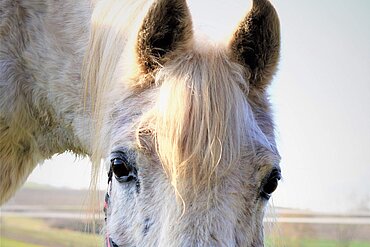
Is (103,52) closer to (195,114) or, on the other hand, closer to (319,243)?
(195,114)

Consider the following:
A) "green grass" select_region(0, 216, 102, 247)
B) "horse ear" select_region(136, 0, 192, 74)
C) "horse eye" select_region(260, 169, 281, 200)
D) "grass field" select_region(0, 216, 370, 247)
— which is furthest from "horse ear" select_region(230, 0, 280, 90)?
"green grass" select_region(0, 216, 102, 247)

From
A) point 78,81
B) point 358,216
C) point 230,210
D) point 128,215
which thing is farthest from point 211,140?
point 358,216

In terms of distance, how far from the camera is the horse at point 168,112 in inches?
91.6

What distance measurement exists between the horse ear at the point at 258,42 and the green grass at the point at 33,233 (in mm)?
5949

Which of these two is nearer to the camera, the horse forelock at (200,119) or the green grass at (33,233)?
the horse forelock at (200,119)

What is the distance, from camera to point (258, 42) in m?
2.74

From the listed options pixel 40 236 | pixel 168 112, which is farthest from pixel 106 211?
pixel 40 236

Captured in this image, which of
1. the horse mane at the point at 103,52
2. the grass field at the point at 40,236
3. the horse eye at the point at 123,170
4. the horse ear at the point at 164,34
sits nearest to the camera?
the horse eye at the point at 123,170

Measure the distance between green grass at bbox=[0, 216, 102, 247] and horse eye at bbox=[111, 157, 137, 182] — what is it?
19.3ft

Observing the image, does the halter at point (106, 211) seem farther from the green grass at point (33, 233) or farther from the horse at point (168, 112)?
the green grass at point (33, 233)

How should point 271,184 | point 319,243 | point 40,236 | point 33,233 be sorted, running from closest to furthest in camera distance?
point 271,184 < point 319,243 < point 40,236 < point 33,233

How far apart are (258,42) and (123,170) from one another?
797 mm

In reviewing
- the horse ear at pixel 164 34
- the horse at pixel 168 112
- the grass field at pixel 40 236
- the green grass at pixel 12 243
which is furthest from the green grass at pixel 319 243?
the horse ear at pixel 164 34

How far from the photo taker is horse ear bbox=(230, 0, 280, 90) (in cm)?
269
